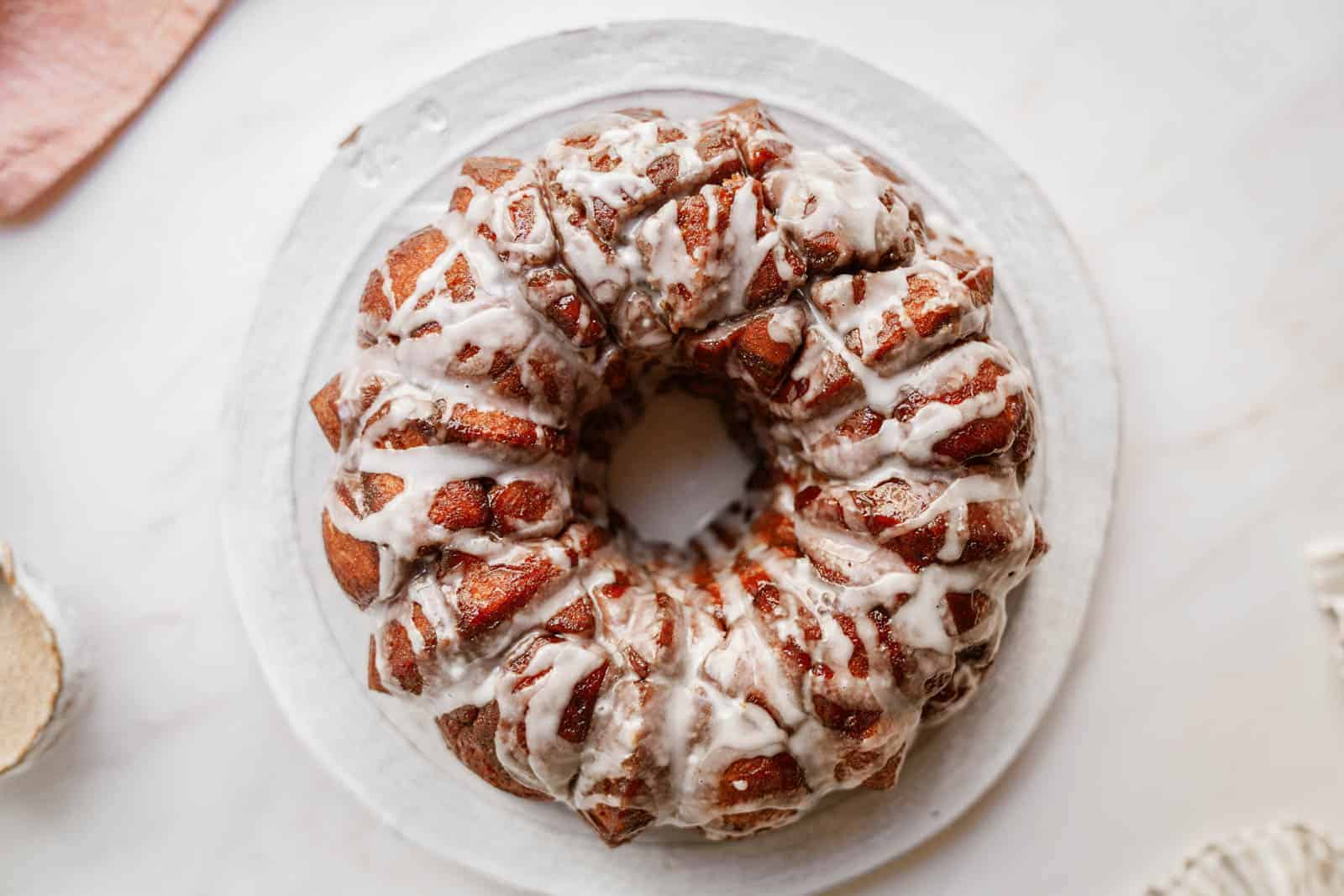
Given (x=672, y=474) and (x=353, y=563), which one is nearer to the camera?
(x=353, y=563)

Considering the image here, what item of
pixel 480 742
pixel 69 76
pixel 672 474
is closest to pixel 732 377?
pixel 672 474

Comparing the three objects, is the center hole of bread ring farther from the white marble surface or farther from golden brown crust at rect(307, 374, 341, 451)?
the white marble surface

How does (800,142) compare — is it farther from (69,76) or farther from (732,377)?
(69,76)

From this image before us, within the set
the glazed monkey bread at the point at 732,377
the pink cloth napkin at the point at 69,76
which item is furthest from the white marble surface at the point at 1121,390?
the glazed monkey bread at the point at 732,377

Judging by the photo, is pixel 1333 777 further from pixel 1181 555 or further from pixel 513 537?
pixel 513 537

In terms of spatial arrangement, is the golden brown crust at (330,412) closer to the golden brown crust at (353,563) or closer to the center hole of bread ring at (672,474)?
the golden brown crust at (353,563)

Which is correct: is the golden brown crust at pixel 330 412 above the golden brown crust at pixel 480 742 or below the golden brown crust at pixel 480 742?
above
